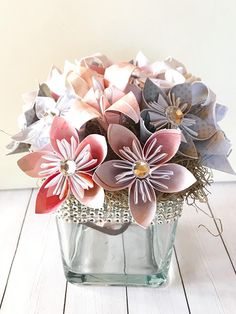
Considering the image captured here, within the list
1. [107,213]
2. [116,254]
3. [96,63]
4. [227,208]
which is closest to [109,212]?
[107,213]

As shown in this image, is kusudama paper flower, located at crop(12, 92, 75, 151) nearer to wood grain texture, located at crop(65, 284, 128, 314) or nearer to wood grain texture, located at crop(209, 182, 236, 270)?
wood grain texture, located at crop(65, 284, 128, 314)

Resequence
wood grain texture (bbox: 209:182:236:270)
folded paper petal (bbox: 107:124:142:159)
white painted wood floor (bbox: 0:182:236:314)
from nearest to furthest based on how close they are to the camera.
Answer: folded paper petal (bbox: 107:124:142:159) < white painted wood floor (bbox: 0:182:236:314) < wood grain texture (bbox: 209:182:236:270)

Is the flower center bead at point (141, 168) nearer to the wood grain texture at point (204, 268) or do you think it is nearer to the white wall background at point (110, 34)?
the wood grain texture at point (204, 268)

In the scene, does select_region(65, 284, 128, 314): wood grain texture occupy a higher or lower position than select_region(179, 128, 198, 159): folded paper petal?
lower

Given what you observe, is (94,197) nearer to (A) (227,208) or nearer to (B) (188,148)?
(B) (188,148)

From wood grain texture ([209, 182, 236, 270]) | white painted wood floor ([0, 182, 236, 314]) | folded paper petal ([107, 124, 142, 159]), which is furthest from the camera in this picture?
wood grain texture ([209, 182, 236, 270])

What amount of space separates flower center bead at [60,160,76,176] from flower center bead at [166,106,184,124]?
0.40 feet

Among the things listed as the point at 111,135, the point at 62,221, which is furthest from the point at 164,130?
the point at 62,221

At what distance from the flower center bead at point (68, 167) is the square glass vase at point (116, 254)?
12 cm

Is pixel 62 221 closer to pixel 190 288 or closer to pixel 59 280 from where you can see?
pixel 59 280

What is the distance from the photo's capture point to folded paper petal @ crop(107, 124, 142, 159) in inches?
18.9

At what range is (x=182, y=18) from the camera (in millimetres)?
769

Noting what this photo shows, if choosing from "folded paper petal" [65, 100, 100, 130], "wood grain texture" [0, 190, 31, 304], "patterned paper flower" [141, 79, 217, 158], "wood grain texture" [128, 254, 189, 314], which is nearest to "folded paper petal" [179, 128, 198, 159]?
"patterned paper flower" [141, 79, 217, 158]

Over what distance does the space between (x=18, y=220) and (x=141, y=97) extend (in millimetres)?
385
